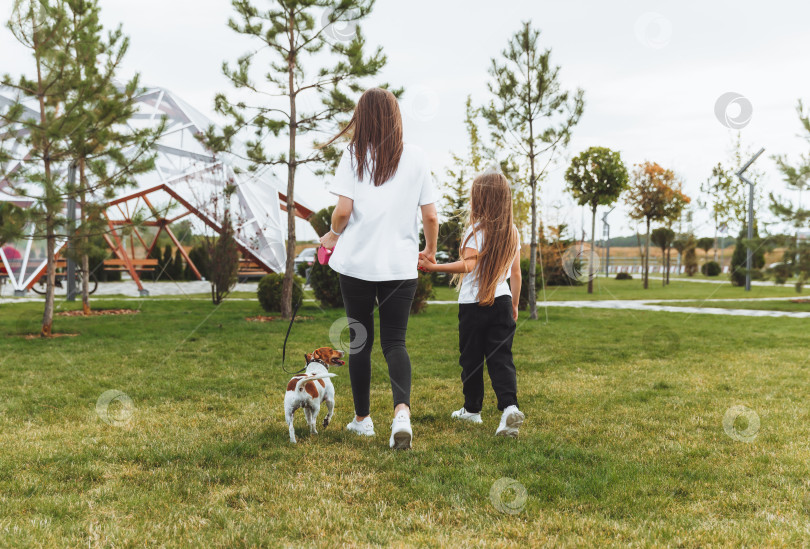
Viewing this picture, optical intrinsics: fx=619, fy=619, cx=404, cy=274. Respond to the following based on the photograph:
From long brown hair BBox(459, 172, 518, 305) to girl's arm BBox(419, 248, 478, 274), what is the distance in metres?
0.05

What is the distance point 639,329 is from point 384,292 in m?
7.10

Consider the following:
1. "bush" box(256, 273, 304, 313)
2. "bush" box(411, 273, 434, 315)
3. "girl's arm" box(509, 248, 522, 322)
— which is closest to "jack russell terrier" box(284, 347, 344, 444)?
"girl's arm" box(509, 248, 522, 322)

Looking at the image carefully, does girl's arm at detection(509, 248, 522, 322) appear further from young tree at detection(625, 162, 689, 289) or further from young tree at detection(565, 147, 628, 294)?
A: young tree at detection(625, 162, 689, 289)

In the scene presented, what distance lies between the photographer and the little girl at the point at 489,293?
360 cm

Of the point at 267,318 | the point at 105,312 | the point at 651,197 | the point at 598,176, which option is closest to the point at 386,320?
the point at 267,318

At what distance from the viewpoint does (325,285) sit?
12.2 meters

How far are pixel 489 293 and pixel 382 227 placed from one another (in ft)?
2.91

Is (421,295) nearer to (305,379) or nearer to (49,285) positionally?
(49,285)

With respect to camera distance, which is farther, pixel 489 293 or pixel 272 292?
pixel 272 292

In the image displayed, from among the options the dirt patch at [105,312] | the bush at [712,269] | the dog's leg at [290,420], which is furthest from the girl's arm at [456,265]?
the bush at [712,269]

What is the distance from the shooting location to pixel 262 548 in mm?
2055

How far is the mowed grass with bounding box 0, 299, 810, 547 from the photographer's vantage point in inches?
Answer: 86.9

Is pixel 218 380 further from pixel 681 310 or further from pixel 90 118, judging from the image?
pixel 681 310

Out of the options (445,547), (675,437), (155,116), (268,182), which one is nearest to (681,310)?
(675,437)
